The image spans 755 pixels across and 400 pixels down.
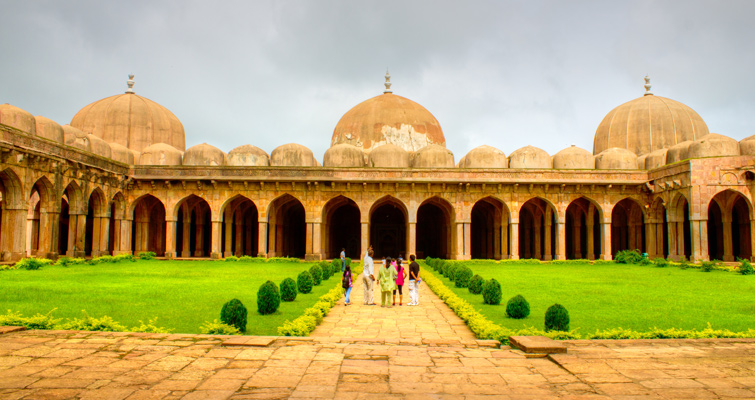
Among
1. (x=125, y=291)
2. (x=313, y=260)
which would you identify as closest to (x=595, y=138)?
(x=313, y=260)

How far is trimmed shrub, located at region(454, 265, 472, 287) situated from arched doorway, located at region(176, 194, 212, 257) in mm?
16777

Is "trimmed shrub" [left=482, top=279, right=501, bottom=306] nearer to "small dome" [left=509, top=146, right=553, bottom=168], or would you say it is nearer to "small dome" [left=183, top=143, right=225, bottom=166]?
"small dome" [left=509, top=146, right=553, bottom=168]

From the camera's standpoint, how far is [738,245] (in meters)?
29.2

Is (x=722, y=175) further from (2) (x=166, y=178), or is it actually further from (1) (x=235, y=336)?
(2) (x=166, y=178)

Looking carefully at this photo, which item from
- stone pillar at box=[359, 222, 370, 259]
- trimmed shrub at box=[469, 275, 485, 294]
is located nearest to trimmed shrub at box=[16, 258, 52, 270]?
stone pillar at box=[359, 222, 370, 259]

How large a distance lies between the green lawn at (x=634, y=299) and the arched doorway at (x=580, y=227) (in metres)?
10.6

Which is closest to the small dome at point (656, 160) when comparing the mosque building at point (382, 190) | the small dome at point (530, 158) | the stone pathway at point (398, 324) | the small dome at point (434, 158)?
the mosque building at point (382, 190)

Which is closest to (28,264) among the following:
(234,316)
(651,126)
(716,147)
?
(234,316)

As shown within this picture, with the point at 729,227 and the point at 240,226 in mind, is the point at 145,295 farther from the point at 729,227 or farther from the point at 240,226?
the point at 729,227

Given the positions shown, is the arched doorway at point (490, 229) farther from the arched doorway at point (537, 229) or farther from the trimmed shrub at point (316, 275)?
the trimmed shrub at point (316, 275)

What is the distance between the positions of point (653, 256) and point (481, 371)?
2433 cm

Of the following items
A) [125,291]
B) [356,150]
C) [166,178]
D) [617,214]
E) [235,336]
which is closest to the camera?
[235,336]

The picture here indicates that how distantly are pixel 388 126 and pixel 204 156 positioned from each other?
10.9 meters

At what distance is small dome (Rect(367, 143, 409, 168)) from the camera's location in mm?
27562
